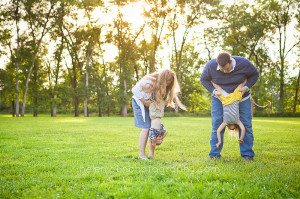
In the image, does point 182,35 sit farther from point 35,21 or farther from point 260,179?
point 260,179

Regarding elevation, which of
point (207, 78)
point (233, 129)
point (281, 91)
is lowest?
point (233, 129)

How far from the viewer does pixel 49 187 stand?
307cm

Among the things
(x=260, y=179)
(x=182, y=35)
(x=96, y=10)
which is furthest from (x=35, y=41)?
(x=260, y=179)

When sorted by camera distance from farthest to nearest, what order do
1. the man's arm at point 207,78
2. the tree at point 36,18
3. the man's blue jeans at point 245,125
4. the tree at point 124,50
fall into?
the tree at point 124,50
the tree at point 36,18
the man's arm at point 207,78
the man's blue jeans at point 245,125

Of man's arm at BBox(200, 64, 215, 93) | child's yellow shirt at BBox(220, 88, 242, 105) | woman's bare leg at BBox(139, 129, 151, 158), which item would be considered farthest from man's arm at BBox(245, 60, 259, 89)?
woman's bare leg at BBox(139, 129, 151, 158)

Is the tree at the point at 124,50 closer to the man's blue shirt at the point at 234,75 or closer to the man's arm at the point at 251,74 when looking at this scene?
the man's blue shirt at the point at 234,75

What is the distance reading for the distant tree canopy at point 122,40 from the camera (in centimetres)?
3416

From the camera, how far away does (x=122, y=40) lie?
36156mm

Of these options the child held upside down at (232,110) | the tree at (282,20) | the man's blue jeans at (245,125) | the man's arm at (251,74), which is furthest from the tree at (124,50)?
the child held upside down at (232,110)

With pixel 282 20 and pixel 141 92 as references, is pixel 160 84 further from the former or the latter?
pixel 282 20

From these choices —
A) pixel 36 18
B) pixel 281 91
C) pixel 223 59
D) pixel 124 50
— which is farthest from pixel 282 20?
pixel 223 59

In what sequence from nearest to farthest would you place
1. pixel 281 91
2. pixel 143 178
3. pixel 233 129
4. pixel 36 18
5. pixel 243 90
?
pixel 143 178
pixel 243 90
pixel 233 129
pixel 36 18
pixel 281 91

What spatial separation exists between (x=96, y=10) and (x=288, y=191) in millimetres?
38290

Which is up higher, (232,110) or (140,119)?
(232,110)
